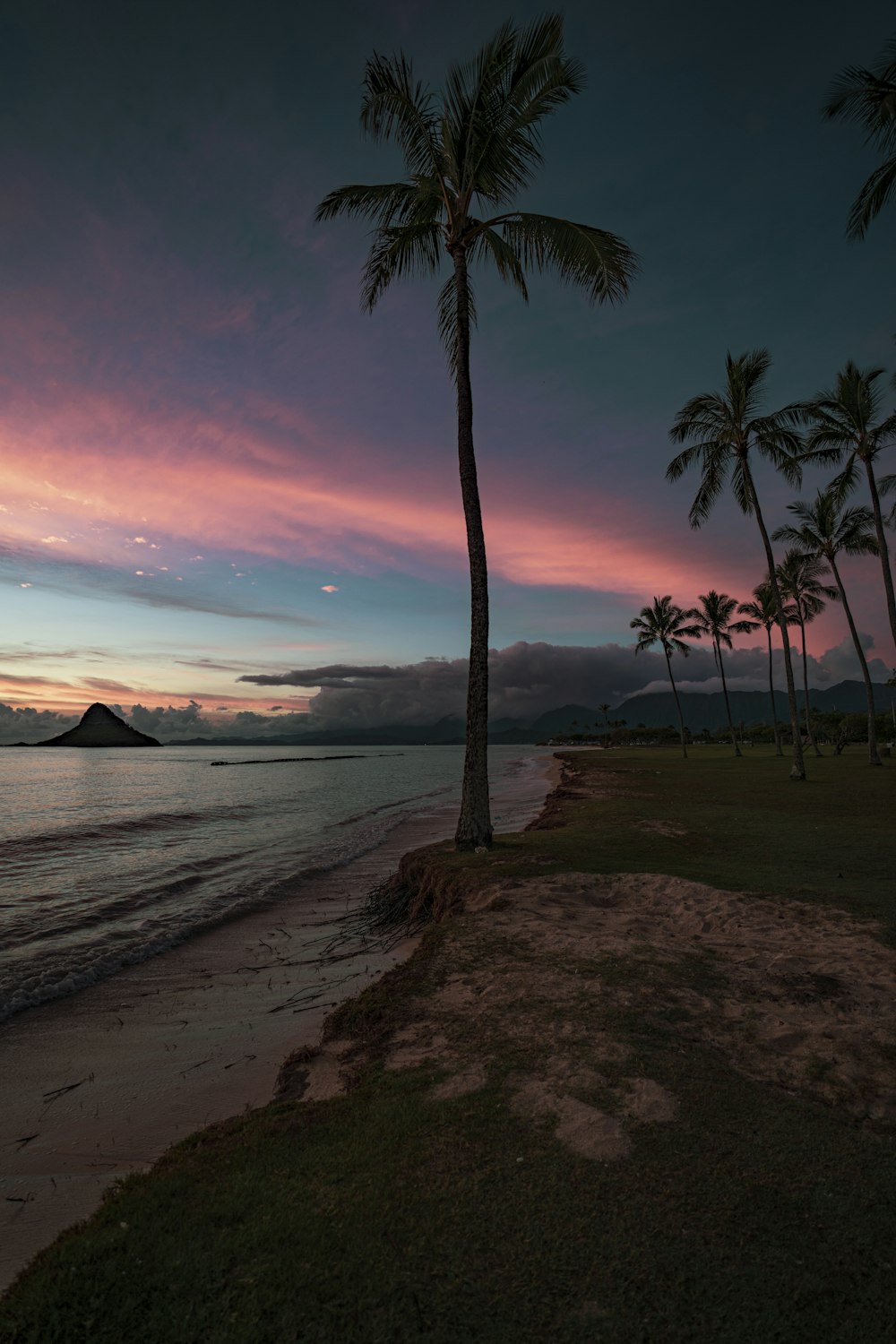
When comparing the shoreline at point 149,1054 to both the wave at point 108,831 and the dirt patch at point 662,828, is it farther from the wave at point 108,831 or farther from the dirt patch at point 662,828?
the wave at point 108,831

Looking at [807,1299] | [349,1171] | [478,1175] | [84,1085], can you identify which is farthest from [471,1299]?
[84,1085]

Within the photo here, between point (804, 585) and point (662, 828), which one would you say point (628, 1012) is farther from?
point (804, 585)

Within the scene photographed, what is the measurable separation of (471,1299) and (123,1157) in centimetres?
284

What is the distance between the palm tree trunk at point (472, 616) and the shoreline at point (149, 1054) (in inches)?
124

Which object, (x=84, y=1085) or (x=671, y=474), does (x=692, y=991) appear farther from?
(x=671, y=474)

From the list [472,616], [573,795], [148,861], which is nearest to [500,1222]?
[472,616]

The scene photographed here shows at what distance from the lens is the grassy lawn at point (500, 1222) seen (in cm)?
222

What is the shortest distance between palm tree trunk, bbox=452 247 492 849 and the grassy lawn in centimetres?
639

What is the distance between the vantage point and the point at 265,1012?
6215mm

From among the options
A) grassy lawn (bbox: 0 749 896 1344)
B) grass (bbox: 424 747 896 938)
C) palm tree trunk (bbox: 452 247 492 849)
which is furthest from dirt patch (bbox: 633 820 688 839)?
grassy lawn (bbox: 0 749 896 1344)

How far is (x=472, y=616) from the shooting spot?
11.2m

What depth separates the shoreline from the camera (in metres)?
3.74

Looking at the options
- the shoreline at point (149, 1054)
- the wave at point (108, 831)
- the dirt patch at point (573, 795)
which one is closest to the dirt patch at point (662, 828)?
the dirt patch at point (573, 795)

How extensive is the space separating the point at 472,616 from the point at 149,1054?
7922 millimetres
